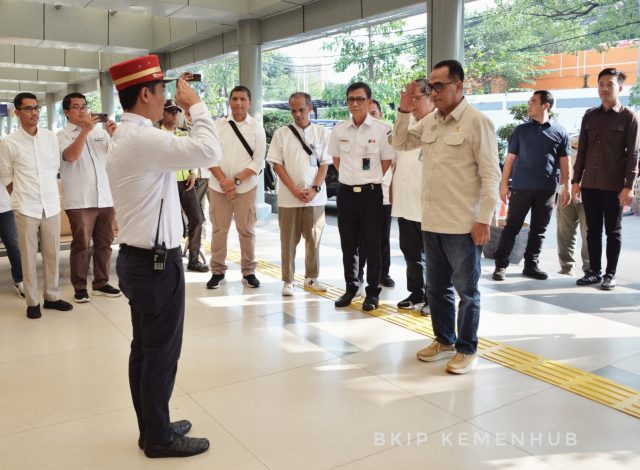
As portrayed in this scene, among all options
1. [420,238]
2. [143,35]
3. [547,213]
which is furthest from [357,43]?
[420,238]

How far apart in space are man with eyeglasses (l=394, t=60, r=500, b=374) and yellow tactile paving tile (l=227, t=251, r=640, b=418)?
0.90 ft

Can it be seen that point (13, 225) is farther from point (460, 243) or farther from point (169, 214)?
point (460, 243)

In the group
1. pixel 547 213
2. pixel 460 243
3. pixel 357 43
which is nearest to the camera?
pixel 460 243

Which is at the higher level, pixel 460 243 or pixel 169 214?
pixel 169 214

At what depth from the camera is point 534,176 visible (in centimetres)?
511

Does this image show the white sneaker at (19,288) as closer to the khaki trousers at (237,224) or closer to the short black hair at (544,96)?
the khaki trousers at (237,224)

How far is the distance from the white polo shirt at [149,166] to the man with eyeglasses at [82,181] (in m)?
2.41

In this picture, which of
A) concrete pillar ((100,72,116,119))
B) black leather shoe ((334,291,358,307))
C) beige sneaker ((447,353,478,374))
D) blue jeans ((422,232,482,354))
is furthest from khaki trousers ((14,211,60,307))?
concrete pillar ((100,72,116,119))

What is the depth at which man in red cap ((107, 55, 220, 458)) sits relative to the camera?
2158 mm

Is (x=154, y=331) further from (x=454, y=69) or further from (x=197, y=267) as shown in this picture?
(x=197, y=267)

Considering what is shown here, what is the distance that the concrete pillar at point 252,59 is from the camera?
28.1ft

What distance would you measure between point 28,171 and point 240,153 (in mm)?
1594

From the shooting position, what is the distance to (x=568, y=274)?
540cm

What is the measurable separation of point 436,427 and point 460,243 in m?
0.98
